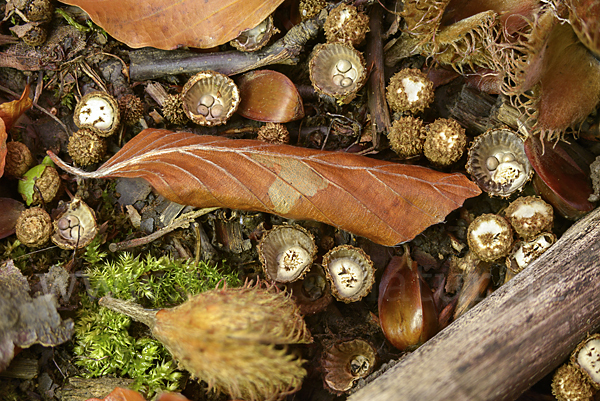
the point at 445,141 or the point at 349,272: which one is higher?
the point at 445,141

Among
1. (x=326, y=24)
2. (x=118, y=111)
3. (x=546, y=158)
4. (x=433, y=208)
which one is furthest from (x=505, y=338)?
(x=118, y=111)

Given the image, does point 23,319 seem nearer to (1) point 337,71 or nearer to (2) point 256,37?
(2) point 256,37

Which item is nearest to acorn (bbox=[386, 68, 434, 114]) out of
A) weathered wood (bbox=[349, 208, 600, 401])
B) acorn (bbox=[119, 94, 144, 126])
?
weathered wood (bbox=[349, 208, 600, 401])

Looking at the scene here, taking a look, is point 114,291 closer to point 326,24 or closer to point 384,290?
point 384,290

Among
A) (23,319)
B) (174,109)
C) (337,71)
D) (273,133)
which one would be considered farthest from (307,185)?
(23,319)

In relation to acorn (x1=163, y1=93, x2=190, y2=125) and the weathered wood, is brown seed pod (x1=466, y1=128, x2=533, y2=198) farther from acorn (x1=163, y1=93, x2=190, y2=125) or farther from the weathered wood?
acorn (x1=163, y1=93, x2=190, y2=125)

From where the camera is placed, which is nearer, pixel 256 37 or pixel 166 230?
pixel 166 230
